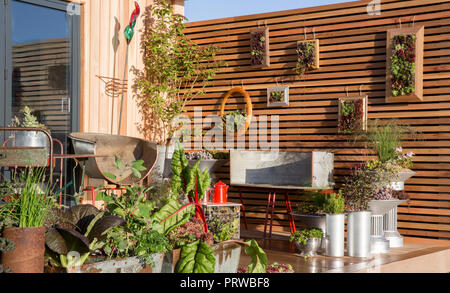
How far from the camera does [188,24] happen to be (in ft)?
28.0

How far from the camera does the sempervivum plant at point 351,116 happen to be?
6828 mm

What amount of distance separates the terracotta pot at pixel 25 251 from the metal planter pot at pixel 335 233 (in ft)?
11.0

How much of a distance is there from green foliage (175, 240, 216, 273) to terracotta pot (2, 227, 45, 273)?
0.62m

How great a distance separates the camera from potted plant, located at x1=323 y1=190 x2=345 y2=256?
5.18m

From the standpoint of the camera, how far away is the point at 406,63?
21.4 ft

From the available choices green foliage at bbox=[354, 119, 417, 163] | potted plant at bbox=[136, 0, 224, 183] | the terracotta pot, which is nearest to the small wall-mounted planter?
potted plant at bbox=[136, 0, 224, 183]

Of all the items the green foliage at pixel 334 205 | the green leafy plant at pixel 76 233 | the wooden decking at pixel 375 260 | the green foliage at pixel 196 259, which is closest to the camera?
the green leafy plant at pixel 76 233

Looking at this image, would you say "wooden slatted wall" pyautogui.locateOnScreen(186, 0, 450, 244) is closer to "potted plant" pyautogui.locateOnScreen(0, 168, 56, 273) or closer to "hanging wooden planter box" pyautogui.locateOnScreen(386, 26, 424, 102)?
"hanging wooden planter box" pyautogui.locateOnScreen(386, 26, 424, 102)

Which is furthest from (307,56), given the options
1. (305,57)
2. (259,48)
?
(259,48)

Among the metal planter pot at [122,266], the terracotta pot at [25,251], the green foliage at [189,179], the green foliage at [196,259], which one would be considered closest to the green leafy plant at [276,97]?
the green foliage at [189,179]

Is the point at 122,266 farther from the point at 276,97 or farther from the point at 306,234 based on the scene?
the point at 276,97

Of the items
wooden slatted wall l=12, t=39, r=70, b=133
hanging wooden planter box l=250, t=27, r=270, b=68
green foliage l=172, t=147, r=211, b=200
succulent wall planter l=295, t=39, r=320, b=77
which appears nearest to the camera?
green foliage l=172, t=147, r=211, b=200

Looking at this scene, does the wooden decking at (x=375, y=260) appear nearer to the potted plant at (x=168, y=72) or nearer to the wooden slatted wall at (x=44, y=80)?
the potted plant at (x=168, y=72)
